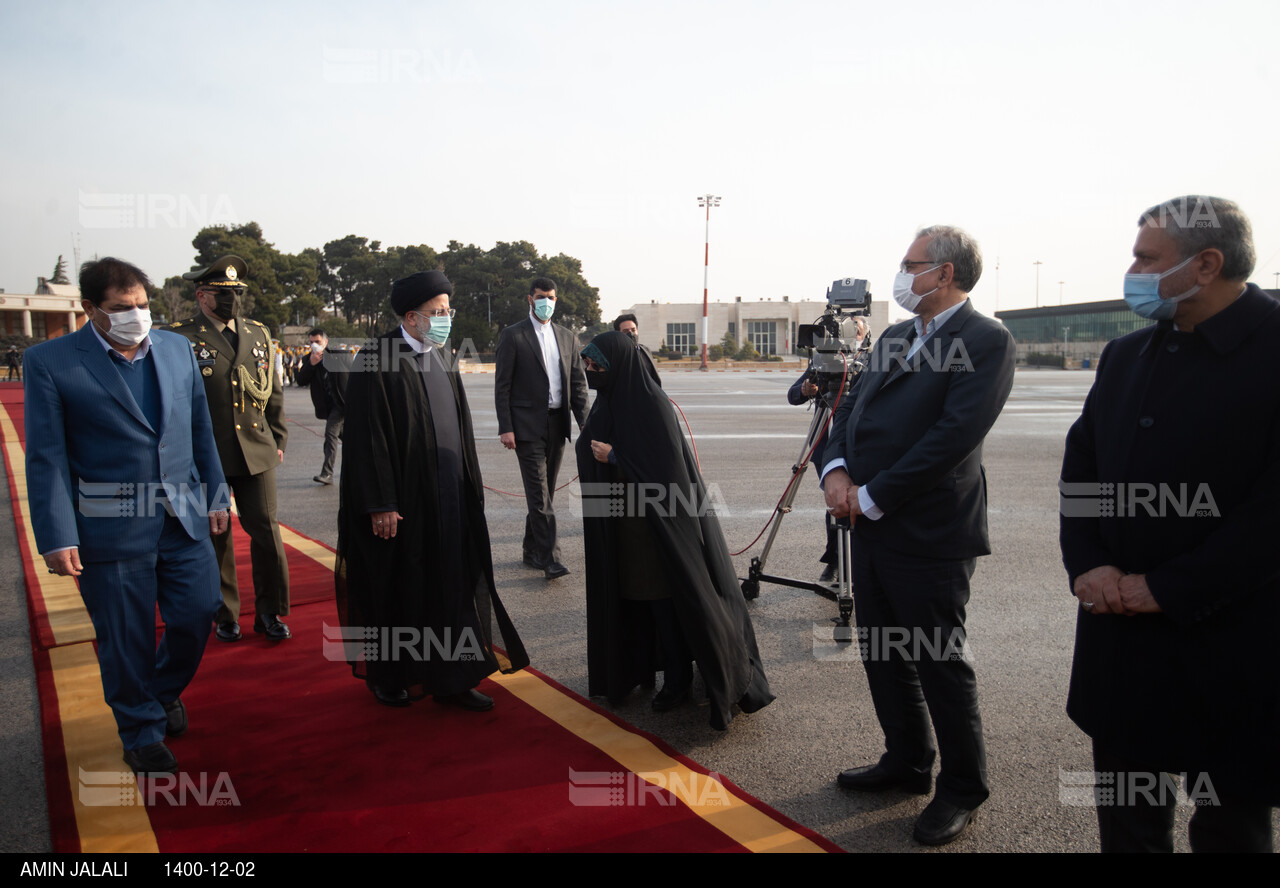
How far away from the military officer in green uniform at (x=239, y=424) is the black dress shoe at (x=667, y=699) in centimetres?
233

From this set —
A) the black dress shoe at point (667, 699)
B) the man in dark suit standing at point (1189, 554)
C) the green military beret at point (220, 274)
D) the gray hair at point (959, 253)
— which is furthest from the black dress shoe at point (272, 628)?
the man in dark suit standing at point (1189, 554)

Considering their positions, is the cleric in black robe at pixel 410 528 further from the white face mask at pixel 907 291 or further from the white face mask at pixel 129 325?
the white face mask at pixel 907 291

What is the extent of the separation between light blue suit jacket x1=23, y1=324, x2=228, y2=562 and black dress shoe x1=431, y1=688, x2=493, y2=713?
53.9 inches

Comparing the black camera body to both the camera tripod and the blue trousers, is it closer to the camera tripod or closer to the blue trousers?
the camera tripod

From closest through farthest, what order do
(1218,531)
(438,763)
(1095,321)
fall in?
1. (1218,531)
2. (438,763)
3. (1095,321)

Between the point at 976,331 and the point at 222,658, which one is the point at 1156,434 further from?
the point at 222,658

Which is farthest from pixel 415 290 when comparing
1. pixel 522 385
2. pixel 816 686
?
pixel 816 686

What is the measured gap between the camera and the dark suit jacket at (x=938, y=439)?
267 centimetres

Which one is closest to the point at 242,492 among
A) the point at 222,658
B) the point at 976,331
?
the point at 222,658

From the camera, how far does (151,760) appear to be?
3156mm

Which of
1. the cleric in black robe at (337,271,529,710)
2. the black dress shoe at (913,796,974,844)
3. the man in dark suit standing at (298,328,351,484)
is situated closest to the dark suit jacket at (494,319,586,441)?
the cleric in black robe at (337,271,529,710)

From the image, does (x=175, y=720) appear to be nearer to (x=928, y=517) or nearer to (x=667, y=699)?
(x=667, y=699)

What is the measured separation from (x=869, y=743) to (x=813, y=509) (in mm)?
4965
